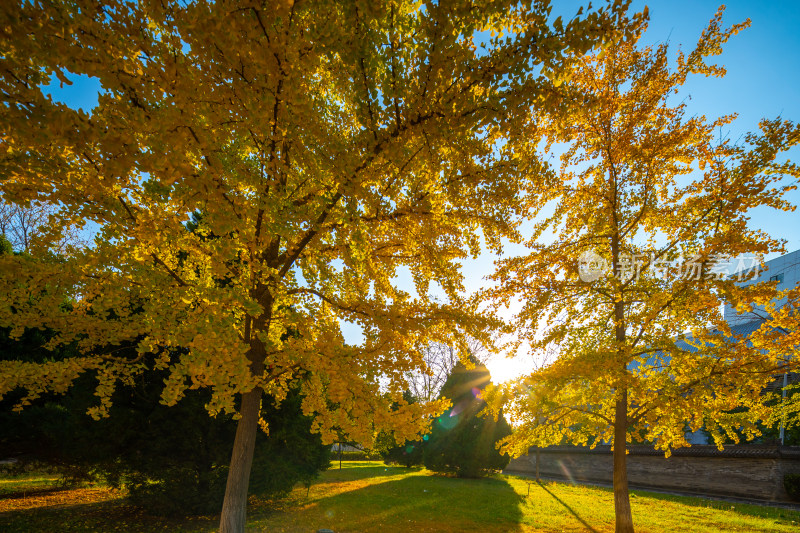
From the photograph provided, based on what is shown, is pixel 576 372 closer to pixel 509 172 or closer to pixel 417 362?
pixel 417 362

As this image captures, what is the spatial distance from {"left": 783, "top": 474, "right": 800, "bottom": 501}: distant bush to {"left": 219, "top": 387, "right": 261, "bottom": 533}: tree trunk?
19591 mm

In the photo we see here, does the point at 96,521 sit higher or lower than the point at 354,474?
higher

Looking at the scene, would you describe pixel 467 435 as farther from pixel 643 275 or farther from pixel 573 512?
pixel 643 275

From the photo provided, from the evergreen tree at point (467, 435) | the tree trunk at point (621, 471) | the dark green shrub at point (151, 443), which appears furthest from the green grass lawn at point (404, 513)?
the evergreen tree at point (467, 435)

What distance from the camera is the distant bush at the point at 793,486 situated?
43.6ft

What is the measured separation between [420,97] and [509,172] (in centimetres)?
155

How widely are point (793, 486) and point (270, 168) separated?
2116cm

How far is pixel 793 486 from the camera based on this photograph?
13.3m

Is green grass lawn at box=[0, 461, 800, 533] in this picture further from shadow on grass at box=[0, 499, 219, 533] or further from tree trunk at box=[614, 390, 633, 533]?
tree trunk at box=[614, 390, 633, 533]

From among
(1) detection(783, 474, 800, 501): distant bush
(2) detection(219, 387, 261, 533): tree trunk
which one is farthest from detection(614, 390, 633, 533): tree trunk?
(1) detection(783, 474, 800, 501): distant bush

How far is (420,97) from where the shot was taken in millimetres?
3703

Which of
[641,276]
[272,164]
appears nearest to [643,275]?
[641,276]

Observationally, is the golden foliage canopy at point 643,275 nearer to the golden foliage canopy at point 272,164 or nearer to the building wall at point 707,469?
the golden foliage canopy at point 272,164

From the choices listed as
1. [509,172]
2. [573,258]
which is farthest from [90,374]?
[573,258]
